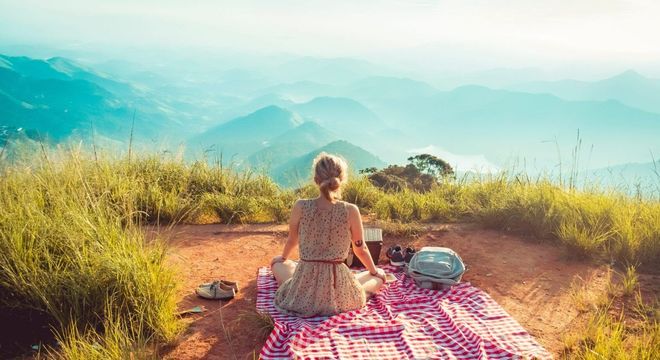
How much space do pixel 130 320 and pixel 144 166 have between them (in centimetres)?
525

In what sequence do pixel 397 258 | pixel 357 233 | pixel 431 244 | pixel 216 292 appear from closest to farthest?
pixel 357 233 → pixel 216 292 → pixel 397 258 → pixel 431 244

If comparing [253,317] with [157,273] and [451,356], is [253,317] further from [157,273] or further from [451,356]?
[451,356]

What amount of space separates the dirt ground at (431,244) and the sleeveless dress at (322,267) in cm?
49

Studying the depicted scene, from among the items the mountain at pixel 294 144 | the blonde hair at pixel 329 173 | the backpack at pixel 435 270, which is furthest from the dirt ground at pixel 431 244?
the mountain at pixel 294 144

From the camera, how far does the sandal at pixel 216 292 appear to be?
453cm

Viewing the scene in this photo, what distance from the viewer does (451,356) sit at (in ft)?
11.3

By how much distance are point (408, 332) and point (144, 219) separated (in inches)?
187

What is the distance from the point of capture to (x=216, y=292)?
456cm

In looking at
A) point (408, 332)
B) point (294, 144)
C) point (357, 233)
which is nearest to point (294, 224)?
point (357, 233)

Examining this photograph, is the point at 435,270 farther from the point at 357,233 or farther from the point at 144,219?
the point at 144,219

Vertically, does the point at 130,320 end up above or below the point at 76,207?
below

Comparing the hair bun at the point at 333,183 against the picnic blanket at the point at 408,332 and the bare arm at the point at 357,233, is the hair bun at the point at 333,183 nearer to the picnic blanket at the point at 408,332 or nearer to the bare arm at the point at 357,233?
the bare arm at the point at 357,233

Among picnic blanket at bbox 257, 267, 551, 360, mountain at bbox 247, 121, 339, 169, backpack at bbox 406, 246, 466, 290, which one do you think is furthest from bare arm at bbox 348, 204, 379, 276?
mountain at bbox 247, 121, 339, 169

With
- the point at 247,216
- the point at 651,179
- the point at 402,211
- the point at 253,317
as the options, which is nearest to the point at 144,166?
the point at 247,216
